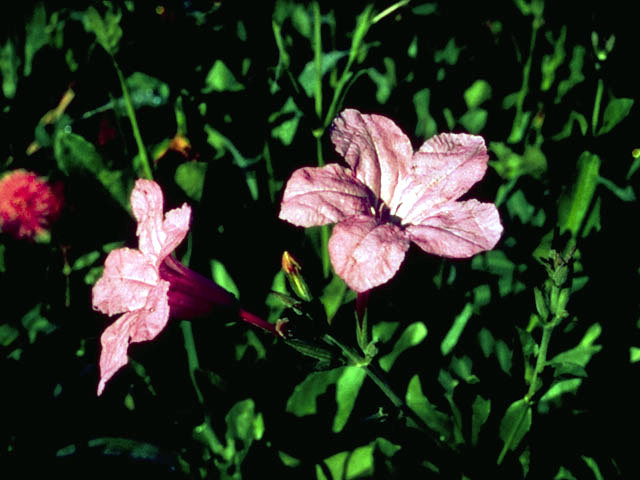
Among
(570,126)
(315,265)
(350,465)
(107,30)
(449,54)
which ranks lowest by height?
(350,465)

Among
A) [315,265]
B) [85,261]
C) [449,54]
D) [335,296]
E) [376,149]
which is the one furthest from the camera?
[449,54]

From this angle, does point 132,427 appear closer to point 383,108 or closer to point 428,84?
point 383,108

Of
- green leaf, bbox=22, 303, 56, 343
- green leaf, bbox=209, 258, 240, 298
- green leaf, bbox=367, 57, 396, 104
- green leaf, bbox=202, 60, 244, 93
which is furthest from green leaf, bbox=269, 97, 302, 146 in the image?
green leaf, bbox=22, 303, 56, 343

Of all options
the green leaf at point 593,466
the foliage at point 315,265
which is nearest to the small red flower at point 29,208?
the foliage at point 315,265

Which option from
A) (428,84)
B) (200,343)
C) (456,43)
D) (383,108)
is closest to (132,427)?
(200,343)

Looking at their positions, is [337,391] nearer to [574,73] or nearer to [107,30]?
[107,30]

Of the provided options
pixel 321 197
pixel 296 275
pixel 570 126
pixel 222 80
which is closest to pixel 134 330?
pixel 296 275

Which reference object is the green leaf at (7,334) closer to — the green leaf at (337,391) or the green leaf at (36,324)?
the green leaf at (36,324)

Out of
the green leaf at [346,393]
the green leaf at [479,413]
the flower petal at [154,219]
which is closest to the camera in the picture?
the flower petal at [154,219]
